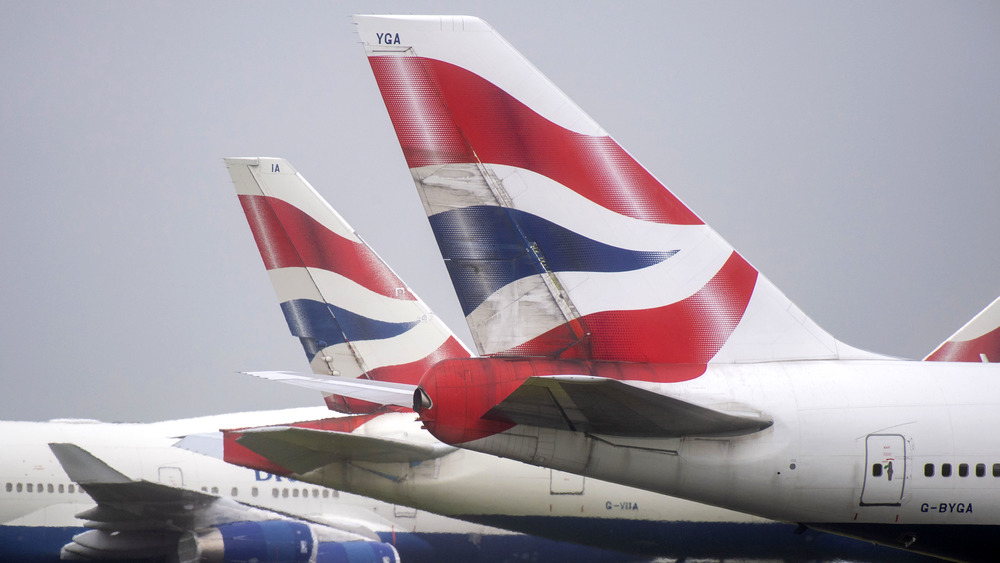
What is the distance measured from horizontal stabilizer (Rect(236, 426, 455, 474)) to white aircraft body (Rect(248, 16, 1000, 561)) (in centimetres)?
381

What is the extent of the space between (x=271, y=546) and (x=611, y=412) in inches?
286

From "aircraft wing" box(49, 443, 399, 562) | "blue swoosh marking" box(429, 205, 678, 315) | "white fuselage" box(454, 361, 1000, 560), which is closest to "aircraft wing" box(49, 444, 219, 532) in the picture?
"aircraft wing" box(49, 443, 399, 562)

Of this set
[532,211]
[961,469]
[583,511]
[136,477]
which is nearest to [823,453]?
[961,469]

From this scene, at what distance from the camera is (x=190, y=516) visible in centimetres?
1267

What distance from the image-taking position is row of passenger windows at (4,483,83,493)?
13.8m

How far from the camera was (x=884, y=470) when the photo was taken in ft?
21.9

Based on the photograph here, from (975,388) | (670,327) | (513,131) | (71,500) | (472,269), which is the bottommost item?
(71,500)

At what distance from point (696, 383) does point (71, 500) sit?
10.9 m

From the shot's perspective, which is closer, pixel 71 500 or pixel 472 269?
pixel 472 269

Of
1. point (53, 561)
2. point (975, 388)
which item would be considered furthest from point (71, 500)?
point (975, 388)

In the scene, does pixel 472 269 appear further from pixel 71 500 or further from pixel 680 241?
pixel 71 500

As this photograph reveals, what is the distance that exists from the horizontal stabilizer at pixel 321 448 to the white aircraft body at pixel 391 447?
0.01 metres

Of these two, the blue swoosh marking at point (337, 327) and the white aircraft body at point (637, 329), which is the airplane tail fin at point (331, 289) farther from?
the white aircraft body at point (637, 329)

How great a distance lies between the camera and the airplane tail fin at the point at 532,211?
6602 millimetres
